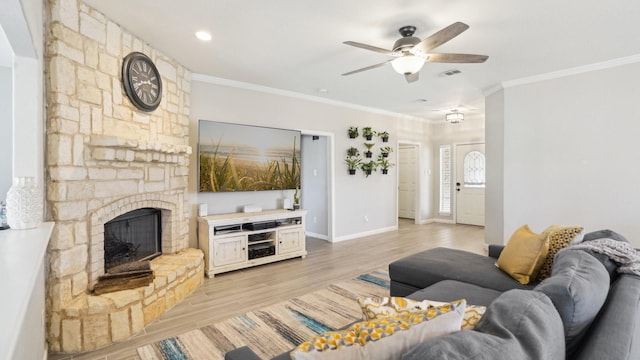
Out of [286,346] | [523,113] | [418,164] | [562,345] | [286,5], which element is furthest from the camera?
[418,164]

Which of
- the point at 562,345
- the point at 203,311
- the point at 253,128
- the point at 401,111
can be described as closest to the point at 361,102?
the point at 401,111

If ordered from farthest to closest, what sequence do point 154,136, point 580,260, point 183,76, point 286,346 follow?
point 183,76 < point 154,136 < point 286,346 < point 580,260

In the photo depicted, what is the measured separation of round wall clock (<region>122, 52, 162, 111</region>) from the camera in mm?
2955

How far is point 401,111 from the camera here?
673 cm

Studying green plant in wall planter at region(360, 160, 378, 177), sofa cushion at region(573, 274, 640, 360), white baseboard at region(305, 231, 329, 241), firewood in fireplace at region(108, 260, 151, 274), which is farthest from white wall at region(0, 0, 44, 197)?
green plant in wall planter at region(360, 160, 378, 177)

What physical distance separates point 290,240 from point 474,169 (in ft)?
17.3

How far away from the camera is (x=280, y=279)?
382cm

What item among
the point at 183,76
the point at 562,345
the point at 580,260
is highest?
the point at 183,76

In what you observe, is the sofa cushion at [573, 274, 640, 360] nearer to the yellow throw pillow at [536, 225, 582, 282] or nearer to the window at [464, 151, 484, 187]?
the yellow throw pillow at [536, 225, 582, 282]

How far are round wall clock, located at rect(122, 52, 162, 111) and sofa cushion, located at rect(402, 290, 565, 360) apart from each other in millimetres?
3264

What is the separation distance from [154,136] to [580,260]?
12.0 feet

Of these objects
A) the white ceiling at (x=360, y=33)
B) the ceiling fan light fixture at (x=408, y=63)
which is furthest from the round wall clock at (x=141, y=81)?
the ceiling fan light fixture at (x=408, y=63)

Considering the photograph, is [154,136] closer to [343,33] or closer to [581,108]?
[343,33]

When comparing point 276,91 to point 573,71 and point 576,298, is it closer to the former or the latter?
point 573,71
